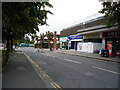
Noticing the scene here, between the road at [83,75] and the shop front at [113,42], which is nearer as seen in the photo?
the road at [83,75]

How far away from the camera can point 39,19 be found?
9312mm

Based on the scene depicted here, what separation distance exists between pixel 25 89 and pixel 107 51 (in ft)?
60.6

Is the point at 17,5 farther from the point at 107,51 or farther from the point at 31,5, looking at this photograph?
the point at 107,51

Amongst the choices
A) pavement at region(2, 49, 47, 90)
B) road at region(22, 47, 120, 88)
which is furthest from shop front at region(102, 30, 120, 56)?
pavement at region(2, 49, 47, 90)

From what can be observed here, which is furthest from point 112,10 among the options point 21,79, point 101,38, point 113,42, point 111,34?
point 101,38

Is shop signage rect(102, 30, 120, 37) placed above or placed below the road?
above

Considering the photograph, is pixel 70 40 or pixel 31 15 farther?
pixel 70 40

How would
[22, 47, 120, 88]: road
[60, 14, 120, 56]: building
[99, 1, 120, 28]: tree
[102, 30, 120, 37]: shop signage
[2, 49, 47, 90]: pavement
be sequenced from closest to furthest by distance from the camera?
[2, 49, 47, 90]: pavement → [22, 47, 120, 88]: road → [99, 1, 120, 28]: tree → [60, 14, 120, 56]: building → [102, 30, 120, 37]: shop signage

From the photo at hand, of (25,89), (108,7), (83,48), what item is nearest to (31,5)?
(25,89)

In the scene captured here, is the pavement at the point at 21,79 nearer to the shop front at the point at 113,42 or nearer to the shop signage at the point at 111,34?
the shop front at the point at 113,42

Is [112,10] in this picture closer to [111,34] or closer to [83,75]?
[111,34]

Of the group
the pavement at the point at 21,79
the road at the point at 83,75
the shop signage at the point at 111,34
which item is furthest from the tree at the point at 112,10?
the pavement at the point at 21,79

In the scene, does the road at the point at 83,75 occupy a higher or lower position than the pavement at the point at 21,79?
lower

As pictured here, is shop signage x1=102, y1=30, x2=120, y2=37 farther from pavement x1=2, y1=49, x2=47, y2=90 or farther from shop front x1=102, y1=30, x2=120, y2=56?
pavement x1=2, y1=49, x2=47, y2=90
